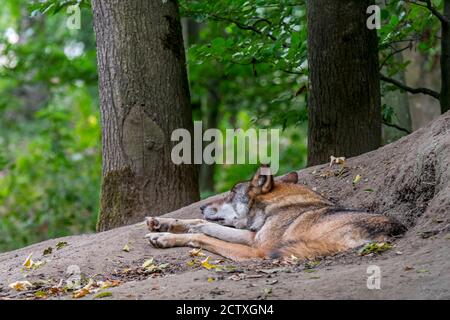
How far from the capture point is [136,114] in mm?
8328

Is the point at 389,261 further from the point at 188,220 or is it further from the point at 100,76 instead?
the point at 100,76

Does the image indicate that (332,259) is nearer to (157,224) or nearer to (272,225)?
(272,225)

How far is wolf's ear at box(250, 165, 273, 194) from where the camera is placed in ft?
23.3

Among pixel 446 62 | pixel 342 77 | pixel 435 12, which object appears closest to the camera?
pixel 342 77

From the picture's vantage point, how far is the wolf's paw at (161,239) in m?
6.62

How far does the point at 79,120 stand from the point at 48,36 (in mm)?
3495

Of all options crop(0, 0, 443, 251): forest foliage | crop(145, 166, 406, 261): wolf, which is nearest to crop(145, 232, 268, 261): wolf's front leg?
crop(145, 166, 406, 261): wolf

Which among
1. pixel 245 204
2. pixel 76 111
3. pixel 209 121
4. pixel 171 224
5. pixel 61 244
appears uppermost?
pixel 76 111

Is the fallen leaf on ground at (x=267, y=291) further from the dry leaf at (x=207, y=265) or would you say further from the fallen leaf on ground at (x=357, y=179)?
the fallen leaf on ground at (x=357, y=179)

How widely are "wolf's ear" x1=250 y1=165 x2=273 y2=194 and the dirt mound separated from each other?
812 millimetres

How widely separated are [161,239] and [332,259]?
5.72 ft

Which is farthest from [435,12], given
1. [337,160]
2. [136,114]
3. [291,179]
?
[136,114]

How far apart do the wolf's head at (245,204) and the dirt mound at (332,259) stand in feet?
1.41

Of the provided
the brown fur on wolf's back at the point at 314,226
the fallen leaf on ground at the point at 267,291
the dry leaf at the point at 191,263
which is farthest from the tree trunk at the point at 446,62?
the fallen leaf on ground at the point at 267,291
